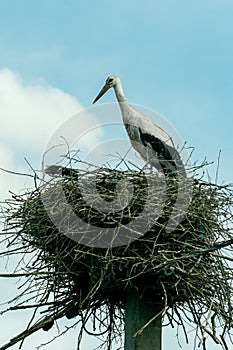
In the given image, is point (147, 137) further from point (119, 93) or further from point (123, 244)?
point (123, 244)

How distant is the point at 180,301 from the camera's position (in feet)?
12.1

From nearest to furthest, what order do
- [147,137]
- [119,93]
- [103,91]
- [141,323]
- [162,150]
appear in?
[141,323]
[162,150]
[147,137]
[119,93]
[103,91]

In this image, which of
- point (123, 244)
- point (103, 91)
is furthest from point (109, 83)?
point (123, 244)

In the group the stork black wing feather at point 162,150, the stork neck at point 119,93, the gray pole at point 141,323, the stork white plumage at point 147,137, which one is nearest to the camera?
the gray pole at point 141,323

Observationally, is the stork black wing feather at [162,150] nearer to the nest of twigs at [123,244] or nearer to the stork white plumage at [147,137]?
the stork white plumage at [147,137]

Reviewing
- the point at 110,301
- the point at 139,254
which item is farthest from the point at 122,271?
the point at 110,301

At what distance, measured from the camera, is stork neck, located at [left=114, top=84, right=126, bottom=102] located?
624cm

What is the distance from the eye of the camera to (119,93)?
6.35 m

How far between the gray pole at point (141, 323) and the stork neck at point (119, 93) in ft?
Result: 9.75

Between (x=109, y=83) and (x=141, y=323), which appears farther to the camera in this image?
(x=109, y=83)

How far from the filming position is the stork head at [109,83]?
6426 mm

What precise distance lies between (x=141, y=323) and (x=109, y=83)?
135 inches

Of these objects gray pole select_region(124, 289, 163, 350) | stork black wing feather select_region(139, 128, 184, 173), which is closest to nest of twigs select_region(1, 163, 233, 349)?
gray pole select_region(124, 289, 163, 350)

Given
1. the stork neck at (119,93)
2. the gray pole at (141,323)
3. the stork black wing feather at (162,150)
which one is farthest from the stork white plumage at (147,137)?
the gray pole at (141,323)
